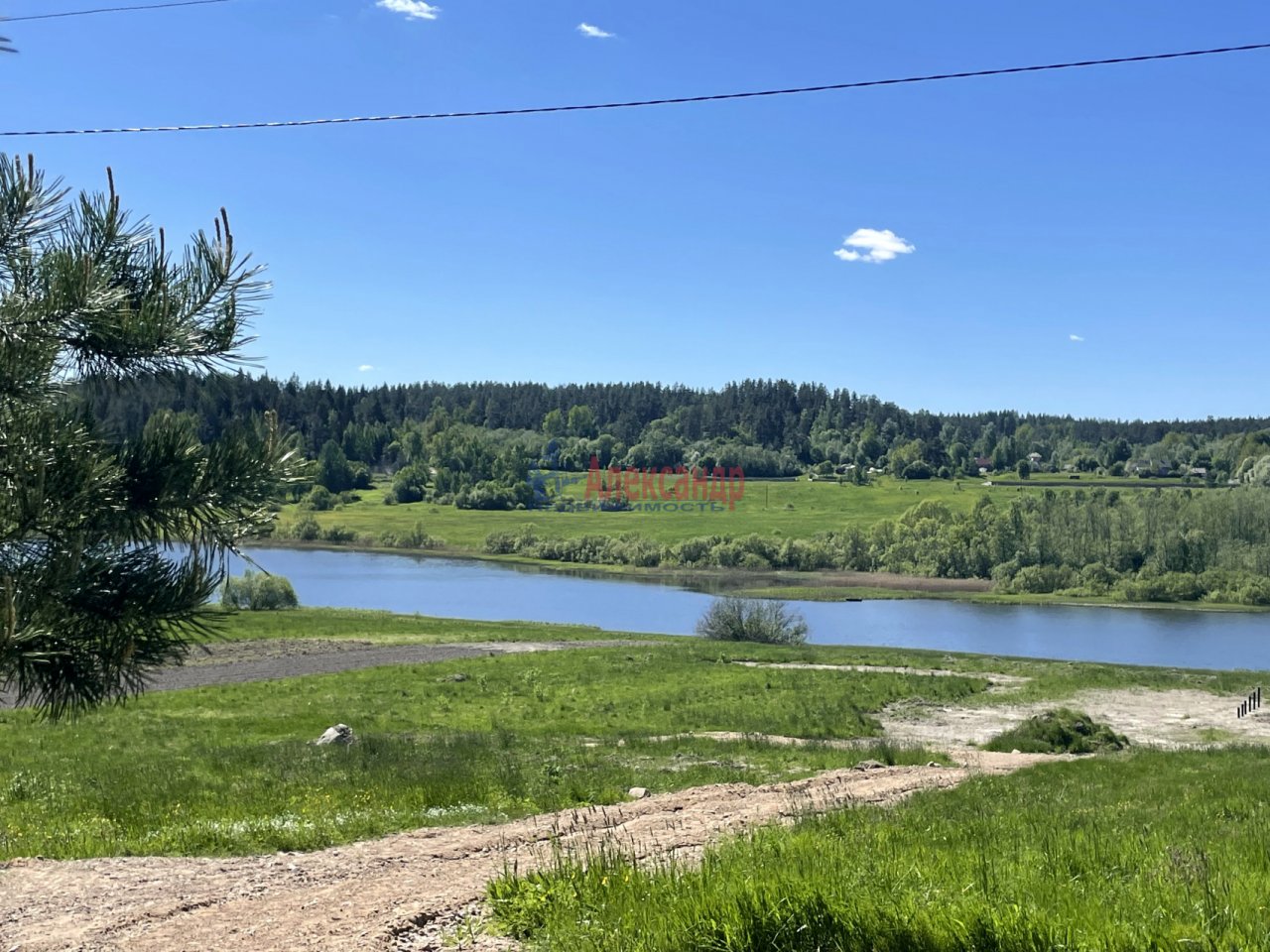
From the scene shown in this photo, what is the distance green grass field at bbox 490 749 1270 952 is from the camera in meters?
5.10

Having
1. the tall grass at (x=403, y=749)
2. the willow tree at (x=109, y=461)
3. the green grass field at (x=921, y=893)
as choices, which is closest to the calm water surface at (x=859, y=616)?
the tall grass at (x=403, y=749)

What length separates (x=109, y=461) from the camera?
4.75 meters

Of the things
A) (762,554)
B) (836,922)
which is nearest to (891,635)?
(762,554)

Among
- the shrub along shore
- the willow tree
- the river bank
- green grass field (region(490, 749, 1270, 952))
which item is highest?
the willow tree

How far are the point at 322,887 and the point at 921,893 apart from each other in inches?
178

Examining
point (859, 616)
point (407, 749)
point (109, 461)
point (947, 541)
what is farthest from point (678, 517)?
point (109, 461)

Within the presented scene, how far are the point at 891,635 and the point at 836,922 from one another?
62.5 metres

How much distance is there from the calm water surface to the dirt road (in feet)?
160

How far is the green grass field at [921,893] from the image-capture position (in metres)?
5.10

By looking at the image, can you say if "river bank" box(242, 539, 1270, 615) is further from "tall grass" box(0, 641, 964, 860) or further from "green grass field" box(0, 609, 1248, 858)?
"tall grass" box(0, 641, 964, 860)

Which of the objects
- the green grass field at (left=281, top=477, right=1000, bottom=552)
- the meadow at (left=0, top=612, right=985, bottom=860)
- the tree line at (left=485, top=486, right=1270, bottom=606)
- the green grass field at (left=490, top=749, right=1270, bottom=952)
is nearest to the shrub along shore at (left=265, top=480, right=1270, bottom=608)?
the tree line at (left=485, top=486, right=1270, bottom=606)

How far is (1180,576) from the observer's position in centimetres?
9838

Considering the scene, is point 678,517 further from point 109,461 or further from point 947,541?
point 109,461

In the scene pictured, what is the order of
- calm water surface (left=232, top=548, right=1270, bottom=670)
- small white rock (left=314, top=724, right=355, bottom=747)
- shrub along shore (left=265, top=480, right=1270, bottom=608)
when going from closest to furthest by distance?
1. small white rock (left=314, top=724, right=355, bottom=747)
2. calm water surface (left=232, top=548, right=1270, bottom=670)
3. shrub along shore (left=265, top=480, right=1270, bottom=608)
